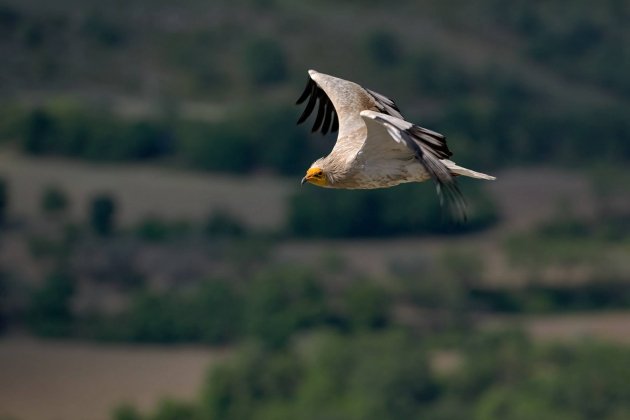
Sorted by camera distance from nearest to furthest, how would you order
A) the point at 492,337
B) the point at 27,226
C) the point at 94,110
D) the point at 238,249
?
the point at 492,337, the point at 27,226, the point at 238,249, the point at 94,110

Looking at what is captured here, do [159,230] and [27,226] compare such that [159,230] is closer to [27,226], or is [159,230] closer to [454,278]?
[27,226]

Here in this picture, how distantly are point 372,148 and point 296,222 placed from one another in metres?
66.3

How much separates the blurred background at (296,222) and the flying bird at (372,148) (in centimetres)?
4415

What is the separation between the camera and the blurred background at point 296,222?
69812 millimetres

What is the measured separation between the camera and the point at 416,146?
50.2ft

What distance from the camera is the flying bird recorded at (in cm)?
1525

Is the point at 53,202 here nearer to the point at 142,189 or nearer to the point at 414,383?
the point at 142,189

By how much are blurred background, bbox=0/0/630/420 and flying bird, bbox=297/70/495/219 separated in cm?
4415

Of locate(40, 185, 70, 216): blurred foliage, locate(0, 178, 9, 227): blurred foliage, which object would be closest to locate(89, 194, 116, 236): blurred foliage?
locate(40, 185, 70, 216): blurred foliage

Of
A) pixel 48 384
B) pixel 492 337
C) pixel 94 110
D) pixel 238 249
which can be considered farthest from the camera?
pixel 94 110

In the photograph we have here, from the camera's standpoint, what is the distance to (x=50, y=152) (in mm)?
85500

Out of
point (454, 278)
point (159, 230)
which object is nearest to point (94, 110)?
point (159, 230)

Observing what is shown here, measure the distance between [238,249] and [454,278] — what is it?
13394 millimetres

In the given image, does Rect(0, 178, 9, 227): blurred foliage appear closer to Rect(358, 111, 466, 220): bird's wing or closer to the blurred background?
the blurred background
